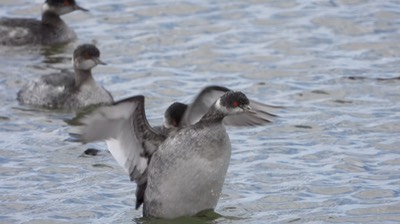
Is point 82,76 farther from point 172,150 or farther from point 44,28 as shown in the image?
point 172,150

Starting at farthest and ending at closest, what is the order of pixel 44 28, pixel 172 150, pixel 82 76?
pixel 44 28
pixel 82 76
pixel 172 150

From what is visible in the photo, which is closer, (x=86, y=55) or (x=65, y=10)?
(x=86, y=55)

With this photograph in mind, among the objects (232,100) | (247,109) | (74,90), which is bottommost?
(74,90)

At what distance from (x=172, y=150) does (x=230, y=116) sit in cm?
106

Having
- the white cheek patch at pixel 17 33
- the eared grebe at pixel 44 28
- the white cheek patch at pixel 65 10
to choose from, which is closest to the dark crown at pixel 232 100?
the eared grebe at pixel 44 28

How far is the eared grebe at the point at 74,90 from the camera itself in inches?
623

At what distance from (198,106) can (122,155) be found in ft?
3.03

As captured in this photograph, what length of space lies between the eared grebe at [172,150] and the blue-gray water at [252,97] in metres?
0.48

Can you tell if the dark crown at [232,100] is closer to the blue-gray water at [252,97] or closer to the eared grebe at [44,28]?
the blue-gray water at [252,97]

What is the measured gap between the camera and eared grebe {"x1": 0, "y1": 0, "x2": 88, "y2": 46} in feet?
62.5

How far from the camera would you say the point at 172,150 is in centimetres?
1097

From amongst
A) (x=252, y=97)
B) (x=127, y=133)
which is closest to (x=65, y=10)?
(x=252, y=97)

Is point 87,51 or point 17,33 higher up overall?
point 87,51

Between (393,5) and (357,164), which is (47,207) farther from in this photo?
(393,5)
